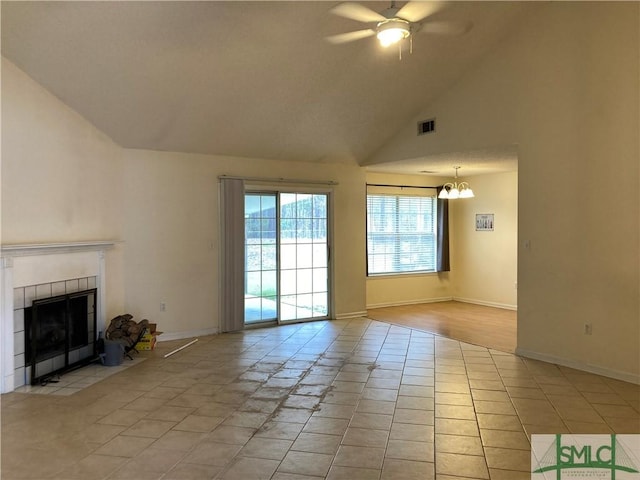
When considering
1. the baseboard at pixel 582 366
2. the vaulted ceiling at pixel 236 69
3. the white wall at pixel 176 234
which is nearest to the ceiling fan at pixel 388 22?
the vaulted ceiling at pixel 236 69

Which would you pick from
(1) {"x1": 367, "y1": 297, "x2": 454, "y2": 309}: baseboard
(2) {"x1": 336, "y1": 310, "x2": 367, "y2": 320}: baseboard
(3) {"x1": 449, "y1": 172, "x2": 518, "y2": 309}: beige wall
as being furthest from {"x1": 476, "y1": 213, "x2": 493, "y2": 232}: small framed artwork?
(2) {"x1": 336, "y1": 310, "x2": 367, "y2": 320}: baseboard

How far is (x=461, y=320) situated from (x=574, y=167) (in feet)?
10.1

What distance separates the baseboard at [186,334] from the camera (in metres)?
5.72

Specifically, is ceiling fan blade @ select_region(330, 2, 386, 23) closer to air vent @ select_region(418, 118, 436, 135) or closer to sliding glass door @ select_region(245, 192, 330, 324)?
air vent @ select_region(418, 118, 436, 135)

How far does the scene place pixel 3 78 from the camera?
3.91 m

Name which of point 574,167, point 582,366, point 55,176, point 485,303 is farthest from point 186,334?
point 485,303

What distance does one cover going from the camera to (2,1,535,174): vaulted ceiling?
3.80 m

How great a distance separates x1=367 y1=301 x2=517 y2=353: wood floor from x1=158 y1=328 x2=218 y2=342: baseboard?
8.17 ft

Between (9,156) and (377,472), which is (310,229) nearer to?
(9,156)

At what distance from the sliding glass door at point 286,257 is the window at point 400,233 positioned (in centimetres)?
136

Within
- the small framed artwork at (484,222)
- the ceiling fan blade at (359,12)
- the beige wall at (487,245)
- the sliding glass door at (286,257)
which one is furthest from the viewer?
the small framed artwork at (484,222)

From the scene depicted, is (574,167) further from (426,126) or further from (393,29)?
(393,29)

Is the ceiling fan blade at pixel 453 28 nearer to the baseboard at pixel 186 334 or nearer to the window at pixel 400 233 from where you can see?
the window at pixel 400 233

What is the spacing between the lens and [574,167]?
4.52 metres
